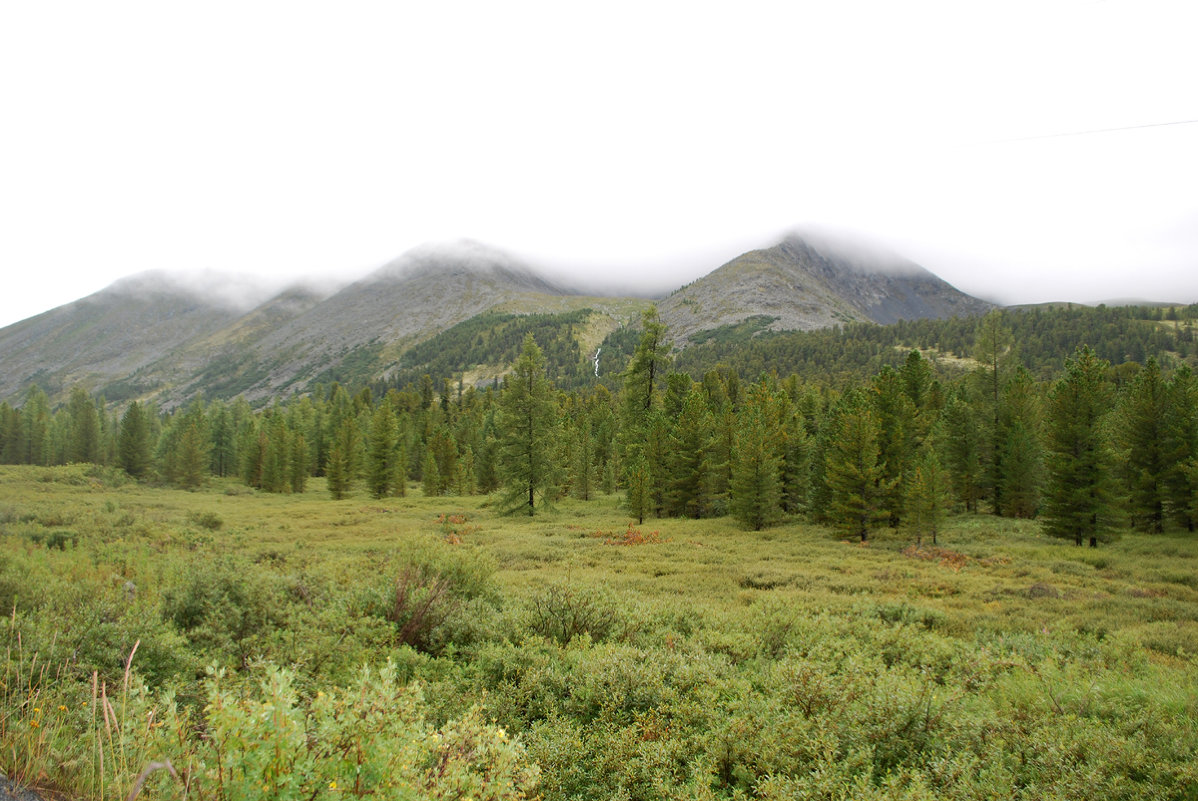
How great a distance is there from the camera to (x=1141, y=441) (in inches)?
1108

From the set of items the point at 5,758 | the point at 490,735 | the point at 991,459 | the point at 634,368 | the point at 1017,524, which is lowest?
the point at 1017,524

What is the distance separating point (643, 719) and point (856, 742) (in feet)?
7.74

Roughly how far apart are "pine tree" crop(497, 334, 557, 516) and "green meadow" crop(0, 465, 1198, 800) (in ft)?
62.7

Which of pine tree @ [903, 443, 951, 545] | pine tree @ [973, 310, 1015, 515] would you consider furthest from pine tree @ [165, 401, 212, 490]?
pine tree @ [973, 310, 1015, 515]

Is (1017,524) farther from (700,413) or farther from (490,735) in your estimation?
(490,735)

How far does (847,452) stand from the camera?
1118 inches

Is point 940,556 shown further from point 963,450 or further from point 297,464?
point 297,464

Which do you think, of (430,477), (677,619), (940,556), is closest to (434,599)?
(677,619)

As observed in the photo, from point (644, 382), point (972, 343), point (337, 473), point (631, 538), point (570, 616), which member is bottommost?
point (631, 538)

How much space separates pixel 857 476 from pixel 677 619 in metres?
20.7

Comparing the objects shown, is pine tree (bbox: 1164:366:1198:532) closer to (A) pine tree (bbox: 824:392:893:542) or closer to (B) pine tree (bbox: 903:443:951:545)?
(B) pine tree (bbox: 903:443:951:545)

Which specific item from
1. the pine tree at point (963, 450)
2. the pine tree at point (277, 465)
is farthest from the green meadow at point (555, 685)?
the pine tree at point (277, 465)

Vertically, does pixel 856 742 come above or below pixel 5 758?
below

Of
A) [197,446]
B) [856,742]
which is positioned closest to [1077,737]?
[856,742]
